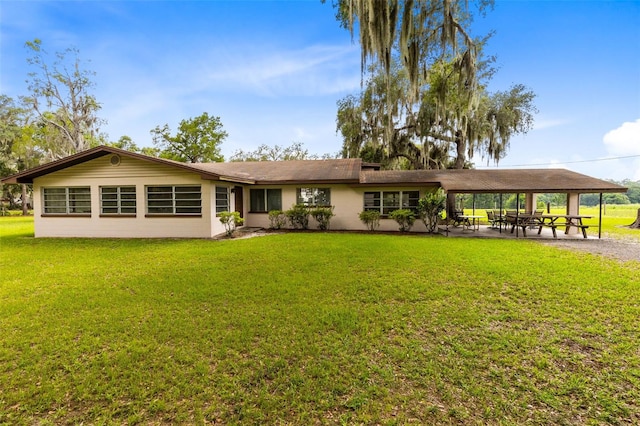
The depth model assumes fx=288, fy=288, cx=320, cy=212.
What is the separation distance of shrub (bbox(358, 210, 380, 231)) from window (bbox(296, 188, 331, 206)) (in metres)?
1.75

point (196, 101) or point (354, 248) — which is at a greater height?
point (196, 101)

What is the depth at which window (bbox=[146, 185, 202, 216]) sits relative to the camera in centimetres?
1122

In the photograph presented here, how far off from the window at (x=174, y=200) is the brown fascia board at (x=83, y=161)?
37.4 inches

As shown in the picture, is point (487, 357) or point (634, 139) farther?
point (634, 139)

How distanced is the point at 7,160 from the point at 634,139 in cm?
6850

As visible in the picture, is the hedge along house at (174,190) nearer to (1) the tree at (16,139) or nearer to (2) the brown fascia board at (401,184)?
(2) the brown fascia board at (401,184)

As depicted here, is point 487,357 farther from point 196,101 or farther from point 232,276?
point 196,101

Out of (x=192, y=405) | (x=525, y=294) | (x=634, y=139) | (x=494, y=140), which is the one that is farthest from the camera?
(x=634, y=139)

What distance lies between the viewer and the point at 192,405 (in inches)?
100

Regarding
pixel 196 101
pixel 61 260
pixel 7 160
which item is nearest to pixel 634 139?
pixel 196 101

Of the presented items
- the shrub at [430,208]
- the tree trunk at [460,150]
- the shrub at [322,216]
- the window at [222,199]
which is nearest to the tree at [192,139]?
the window at [222,199]

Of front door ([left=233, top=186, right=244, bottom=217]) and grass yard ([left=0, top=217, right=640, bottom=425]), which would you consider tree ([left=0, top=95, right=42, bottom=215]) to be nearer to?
front door ([left=233, top=186, right=244, bottom=217])

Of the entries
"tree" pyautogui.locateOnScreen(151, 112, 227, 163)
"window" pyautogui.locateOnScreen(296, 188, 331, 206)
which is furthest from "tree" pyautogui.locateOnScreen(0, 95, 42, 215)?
"window" pyautogui.locateOnScreen(296, 188, 331, 206)

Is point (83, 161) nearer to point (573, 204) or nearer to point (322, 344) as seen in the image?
point (322, 344)
